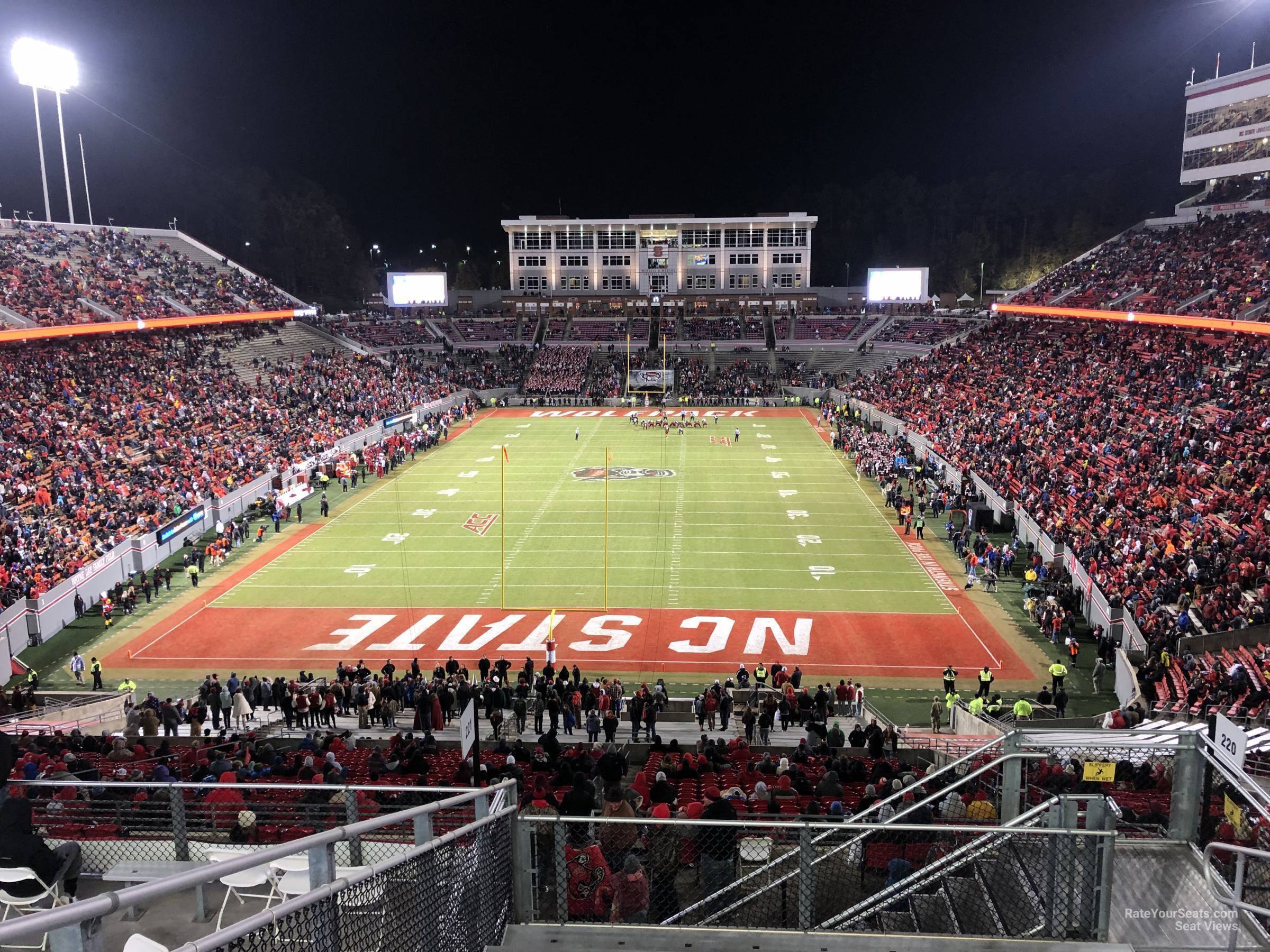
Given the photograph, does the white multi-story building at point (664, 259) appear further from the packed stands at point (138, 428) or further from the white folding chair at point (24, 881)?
the white folding chair at point (24, 881)

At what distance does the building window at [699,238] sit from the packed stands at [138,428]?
125 ft

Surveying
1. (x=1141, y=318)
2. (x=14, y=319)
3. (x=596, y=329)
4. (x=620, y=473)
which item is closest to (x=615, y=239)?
(x=596, y=329)

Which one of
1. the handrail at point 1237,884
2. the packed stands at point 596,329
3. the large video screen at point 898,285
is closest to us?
the handrail at point 1237,884

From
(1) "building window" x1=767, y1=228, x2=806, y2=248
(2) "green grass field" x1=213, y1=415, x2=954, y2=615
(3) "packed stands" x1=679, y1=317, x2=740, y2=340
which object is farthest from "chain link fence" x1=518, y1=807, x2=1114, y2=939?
(1) "building window" x1=767, y1=228, x2=806, y2=248

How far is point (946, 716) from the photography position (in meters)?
18.3

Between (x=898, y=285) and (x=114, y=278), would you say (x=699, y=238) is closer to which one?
(x=898, y=285)

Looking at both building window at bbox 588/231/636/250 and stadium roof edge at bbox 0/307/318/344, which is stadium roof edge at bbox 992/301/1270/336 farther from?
stadium roof edge at bbox 0/307/318/344

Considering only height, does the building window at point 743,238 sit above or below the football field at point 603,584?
above

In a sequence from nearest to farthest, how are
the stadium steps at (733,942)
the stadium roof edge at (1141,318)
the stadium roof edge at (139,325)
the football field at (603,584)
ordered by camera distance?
the stadium steps at (733,942) < the football field at (603,584) < the stadium roof edge at (1141,318) < the stadium roof edge at (139,325)

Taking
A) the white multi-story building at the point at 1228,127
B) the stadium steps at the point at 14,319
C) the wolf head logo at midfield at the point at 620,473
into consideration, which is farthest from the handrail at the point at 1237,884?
the white multi-story building at the point at 1228,127

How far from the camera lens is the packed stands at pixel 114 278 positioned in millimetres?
41312

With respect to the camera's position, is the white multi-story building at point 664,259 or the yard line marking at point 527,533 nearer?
the yard line marking at point 527,533

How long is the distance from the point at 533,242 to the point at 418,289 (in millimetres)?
13982

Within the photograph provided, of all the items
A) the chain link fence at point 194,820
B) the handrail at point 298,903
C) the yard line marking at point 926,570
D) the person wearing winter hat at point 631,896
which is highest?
the handrail at point 298,903
